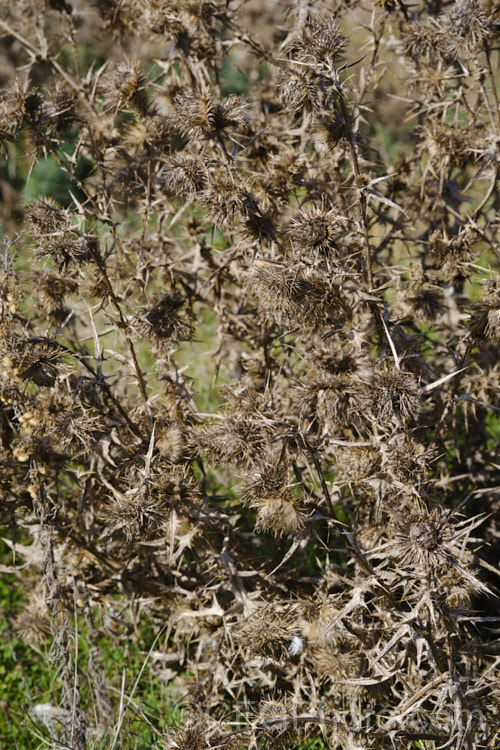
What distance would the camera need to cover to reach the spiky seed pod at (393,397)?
7.36 ft

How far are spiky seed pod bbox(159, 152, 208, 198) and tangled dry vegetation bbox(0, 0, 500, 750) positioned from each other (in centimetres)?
1

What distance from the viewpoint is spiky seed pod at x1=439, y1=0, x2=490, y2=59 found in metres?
2.64

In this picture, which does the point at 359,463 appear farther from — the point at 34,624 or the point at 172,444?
the point at 34,624

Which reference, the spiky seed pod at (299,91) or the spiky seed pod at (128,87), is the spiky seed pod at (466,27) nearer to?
the spiky seed pod at (299,91)

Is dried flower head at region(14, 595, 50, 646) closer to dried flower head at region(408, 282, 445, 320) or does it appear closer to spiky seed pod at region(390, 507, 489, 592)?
spiky seed pod at region(390, 507, 489, 592)

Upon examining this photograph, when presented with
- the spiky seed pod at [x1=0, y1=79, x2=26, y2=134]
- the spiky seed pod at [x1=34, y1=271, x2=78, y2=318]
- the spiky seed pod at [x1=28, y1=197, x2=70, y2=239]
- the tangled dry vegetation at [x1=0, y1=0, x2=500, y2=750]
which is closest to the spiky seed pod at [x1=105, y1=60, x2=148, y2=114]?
the tangled dry vegetation at [x1=0, y1=0, x2=500, y2=750]

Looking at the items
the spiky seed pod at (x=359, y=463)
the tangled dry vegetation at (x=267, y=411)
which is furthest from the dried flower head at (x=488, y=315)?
the spiky seed pod at (x=359, y=463)

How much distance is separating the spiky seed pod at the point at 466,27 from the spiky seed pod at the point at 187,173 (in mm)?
1202

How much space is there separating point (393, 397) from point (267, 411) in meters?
0.52

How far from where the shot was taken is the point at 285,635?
258 cm

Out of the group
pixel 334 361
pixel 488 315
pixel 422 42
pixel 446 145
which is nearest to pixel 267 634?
pixel 334 361

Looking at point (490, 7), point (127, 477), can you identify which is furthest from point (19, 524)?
point (490, 7)

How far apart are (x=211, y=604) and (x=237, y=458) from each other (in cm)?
122

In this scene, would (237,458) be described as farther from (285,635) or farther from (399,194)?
(399,194)
